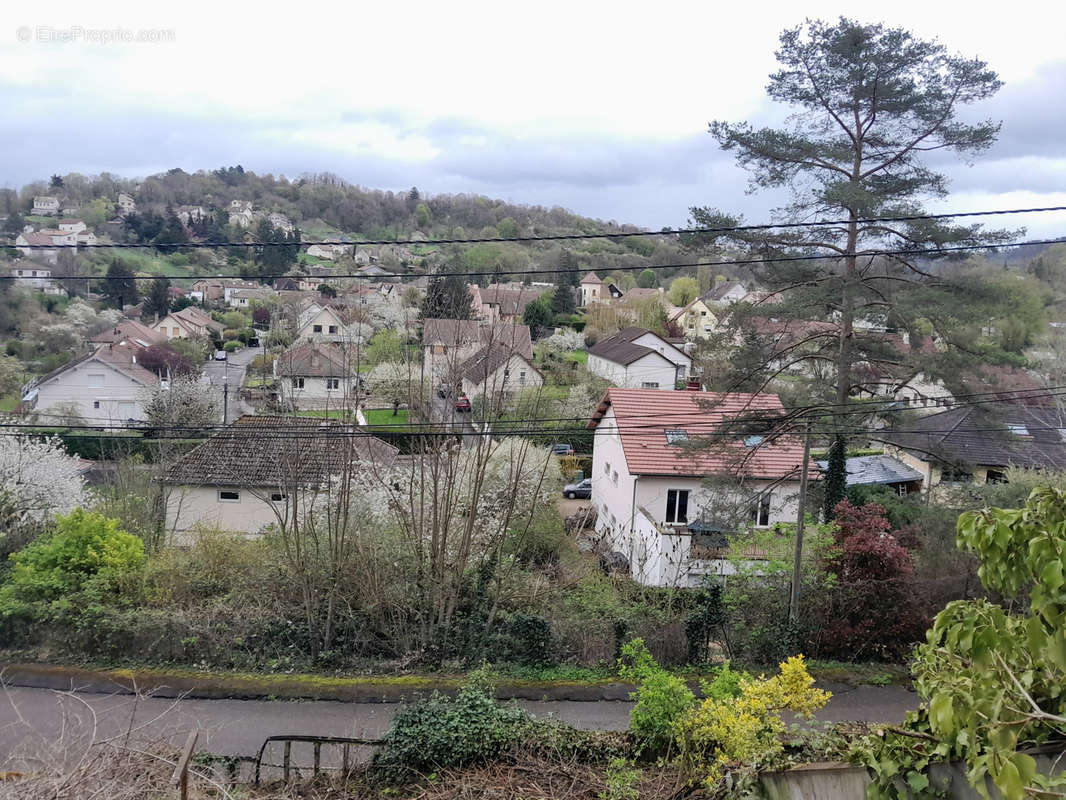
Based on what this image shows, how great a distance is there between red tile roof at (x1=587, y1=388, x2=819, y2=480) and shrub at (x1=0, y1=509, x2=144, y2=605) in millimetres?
9612

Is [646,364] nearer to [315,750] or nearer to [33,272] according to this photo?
[315,750]

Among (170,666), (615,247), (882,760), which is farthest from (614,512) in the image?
(615,247)

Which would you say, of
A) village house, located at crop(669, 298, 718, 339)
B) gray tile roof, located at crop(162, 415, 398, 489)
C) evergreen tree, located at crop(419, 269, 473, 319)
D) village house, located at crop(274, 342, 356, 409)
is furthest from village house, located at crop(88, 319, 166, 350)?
evergreen tree, located at crop(419, 269, 473, 319)

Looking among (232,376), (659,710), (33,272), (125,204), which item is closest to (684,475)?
(659,710)

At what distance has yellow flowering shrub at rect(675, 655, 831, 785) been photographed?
6293 millimetres

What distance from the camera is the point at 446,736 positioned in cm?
820

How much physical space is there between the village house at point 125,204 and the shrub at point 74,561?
171 ft

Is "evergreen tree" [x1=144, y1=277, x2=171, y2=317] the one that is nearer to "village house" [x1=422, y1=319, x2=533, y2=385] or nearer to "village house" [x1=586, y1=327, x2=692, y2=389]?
"village house" [x1=586, y1=327, x2=692, y2=389]

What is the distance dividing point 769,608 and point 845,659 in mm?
1629

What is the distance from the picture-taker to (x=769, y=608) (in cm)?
1295

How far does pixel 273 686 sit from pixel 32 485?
10671 mm

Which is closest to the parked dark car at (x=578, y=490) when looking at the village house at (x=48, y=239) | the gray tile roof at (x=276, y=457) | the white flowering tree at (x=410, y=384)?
the gray tile roof at (x=276, y=457)

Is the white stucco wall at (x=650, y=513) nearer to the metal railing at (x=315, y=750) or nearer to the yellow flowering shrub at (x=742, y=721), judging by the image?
the yellow flowering shrub at (x=742, y=721)

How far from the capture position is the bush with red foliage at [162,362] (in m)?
33.8
